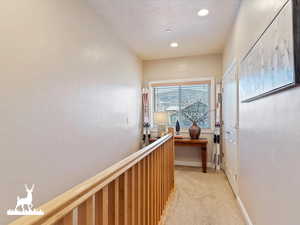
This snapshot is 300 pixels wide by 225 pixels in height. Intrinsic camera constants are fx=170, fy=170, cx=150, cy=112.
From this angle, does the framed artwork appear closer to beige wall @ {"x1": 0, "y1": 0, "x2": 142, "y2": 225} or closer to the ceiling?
the ceiling

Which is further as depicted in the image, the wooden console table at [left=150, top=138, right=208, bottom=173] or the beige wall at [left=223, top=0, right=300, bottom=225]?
the wooden console table at [left=150, top=138, right=208, bottom=173]

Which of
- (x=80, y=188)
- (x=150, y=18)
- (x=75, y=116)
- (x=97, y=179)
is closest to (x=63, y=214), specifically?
(x=80, y=188)

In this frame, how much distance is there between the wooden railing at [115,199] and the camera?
0.54 m

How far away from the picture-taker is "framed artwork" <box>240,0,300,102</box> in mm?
907

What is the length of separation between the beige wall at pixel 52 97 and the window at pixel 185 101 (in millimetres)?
1924

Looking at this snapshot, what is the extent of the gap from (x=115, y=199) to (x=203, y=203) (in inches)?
76.1

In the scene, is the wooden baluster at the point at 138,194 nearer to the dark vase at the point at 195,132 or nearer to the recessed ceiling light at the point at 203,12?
the recessed ceiling light at the point at 203,12

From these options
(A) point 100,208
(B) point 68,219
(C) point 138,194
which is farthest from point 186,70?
(B) point 68,219

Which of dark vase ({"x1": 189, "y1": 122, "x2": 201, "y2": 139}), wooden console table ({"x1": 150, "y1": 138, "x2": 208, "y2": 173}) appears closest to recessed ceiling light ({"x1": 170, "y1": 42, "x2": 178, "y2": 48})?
dark vase ({"x1": 189, "y1": 122, "x2": 201, "y2": 139})

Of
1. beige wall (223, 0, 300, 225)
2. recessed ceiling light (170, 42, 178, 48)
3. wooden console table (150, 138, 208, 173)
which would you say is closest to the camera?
beige wall (223, 0, 300, 225)

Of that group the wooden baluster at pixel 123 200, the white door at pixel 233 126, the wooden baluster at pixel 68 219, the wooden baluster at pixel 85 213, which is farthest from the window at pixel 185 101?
the wooden baluster at pixel 68 219

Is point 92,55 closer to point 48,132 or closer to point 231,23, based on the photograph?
point 48,132

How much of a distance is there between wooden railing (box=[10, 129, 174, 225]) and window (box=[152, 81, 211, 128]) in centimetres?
261

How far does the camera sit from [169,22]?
8.93ft
